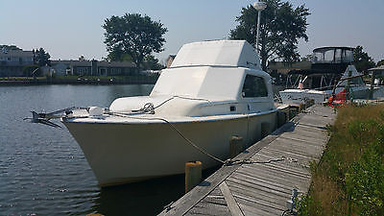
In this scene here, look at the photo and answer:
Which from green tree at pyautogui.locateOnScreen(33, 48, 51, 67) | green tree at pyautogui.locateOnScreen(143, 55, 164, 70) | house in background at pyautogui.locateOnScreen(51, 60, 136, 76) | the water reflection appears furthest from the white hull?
green tree at pyautogui.locateOnScreen(143, 55, 164, 70)

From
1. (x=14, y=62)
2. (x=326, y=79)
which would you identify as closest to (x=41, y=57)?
(x=14, y=62)

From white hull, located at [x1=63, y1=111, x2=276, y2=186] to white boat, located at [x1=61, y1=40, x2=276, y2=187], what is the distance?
2cm

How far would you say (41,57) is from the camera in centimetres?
6856

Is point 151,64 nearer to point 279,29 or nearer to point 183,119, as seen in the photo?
point 279,29

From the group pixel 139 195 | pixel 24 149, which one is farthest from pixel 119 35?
pixel 139 195

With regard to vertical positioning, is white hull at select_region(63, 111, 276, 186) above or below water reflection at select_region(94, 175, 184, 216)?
above

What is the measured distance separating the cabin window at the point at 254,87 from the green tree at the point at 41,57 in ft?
231

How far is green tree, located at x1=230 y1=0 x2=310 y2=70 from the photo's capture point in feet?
166

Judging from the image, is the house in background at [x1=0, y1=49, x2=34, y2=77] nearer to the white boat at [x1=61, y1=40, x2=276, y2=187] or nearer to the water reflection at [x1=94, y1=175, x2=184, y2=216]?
the white boat at [x1=61, y1=40, x2=276, y2=187]

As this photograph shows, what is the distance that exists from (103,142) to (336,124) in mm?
7733

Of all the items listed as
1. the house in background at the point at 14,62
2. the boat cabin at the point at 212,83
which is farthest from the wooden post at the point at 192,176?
the house in background at the point at 14,62

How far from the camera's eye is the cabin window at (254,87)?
27.7 ft

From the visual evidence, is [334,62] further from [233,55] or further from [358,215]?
[358,215]

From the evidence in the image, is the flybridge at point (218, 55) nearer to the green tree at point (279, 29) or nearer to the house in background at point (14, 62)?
the green tree at point (279, 29)
